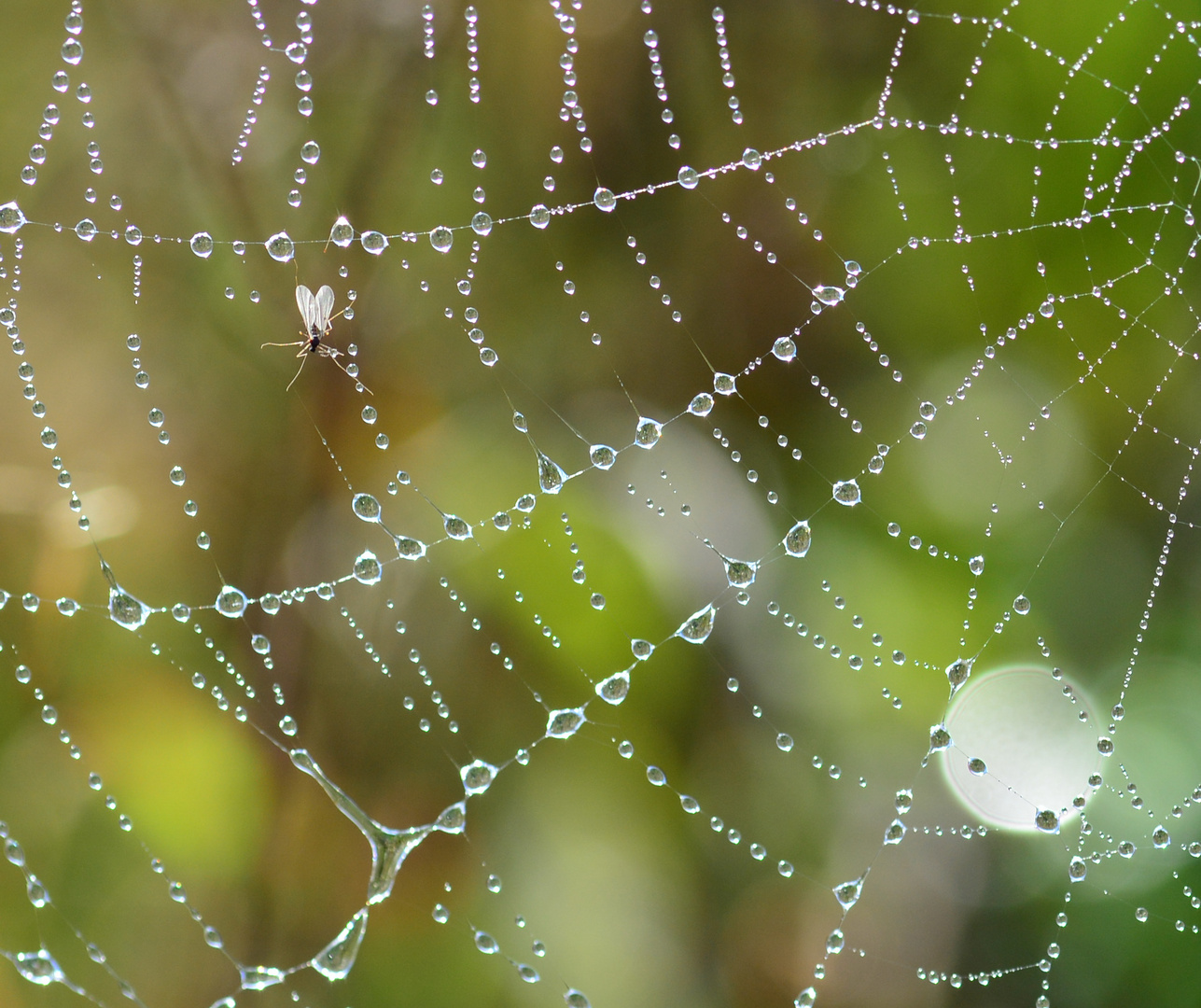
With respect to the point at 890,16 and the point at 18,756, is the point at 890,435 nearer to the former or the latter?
the point at 890,16

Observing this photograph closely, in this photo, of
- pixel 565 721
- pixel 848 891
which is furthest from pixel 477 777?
pixel 848 891

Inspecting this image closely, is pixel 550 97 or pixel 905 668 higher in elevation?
pixel 550 97

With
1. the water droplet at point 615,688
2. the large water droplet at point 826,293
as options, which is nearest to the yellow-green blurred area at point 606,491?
the large water droplet at point 826,293

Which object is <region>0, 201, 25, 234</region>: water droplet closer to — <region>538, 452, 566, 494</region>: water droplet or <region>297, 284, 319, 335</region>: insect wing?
<region>297, 284, 319, 335</region>: insect wing

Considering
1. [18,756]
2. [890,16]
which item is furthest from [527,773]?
[890,16]

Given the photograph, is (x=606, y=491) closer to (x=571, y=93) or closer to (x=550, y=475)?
(x=550, y=475)

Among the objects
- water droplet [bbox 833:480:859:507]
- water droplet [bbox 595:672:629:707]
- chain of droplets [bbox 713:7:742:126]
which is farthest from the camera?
chain of droplets [bbox 713:7:742:126]

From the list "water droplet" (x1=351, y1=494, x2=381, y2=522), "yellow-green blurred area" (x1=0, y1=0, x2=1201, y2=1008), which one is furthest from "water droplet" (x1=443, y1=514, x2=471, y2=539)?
"yellow-green blurred area" (x1=0, y1=0, x2=1201, y2=1008)

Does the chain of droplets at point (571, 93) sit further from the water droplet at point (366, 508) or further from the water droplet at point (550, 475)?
the water droplet at point (366, 508)
